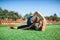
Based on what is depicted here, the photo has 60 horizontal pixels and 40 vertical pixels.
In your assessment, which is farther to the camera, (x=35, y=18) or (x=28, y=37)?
(x=35, y=18)

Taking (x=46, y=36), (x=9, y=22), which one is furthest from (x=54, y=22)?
(x=46, y=36)

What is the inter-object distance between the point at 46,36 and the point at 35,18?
1.44ft

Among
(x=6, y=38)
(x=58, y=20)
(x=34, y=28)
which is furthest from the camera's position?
(x=58, y=20)

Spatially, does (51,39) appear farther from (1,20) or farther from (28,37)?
(1,20)

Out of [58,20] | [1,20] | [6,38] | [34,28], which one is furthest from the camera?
[58,20]

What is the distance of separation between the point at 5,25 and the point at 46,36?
732 mm

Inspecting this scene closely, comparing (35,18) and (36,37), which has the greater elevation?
(35,18)

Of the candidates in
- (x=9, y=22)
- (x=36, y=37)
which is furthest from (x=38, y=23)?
(x=36, y=37)

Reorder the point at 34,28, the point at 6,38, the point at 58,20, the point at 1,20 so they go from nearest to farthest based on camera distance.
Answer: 1. the point at 6,38
2. the point at 34,28
3. the point at 1,20
4. the point at 58,20

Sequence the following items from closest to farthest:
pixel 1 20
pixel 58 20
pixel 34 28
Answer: pixel 34 28, pixel 1 20, pixel 58 20

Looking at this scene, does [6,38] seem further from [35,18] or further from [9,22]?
[9,22]

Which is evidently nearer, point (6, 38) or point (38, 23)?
point (6, 38)

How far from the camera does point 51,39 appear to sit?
3.56 feet

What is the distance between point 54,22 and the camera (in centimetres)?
188
